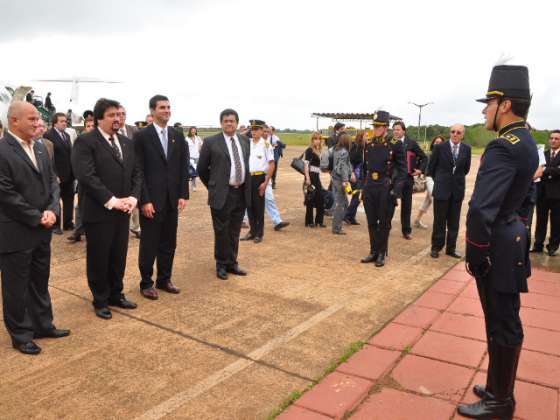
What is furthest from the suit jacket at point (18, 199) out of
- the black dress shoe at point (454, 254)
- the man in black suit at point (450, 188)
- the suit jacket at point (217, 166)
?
the black dress shoe at point (454, 254)

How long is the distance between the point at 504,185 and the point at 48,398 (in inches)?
121

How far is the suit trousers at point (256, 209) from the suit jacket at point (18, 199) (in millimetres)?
4155

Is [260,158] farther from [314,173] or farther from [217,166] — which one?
[217,166]

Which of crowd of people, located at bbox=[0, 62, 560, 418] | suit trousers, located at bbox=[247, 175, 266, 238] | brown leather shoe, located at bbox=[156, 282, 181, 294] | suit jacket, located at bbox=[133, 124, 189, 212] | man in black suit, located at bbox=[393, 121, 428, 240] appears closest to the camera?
crowd of people, located at bbox=[0, 62, 560, 418]

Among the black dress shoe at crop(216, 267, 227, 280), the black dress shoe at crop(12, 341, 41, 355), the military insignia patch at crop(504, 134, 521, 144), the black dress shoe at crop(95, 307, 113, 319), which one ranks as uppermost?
the military insignia patch at crop(504, 134, 521, 144)

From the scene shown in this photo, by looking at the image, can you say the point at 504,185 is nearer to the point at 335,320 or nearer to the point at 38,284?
the point at 335,320

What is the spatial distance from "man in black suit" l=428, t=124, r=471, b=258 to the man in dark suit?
386 centimetres

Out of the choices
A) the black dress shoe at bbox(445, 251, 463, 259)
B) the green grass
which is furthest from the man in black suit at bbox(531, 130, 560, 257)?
the green grass

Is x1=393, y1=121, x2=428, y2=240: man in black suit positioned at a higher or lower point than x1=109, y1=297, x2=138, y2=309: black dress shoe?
higher

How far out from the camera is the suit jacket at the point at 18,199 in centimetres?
362

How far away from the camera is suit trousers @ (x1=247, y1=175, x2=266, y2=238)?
7.75m

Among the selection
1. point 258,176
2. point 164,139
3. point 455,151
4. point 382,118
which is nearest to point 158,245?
point 164,139

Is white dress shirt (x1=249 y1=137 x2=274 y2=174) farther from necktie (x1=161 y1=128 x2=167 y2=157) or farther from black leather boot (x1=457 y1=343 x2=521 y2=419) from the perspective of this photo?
black leather boot (x1=457 y1=343 x2=521 y2=419)

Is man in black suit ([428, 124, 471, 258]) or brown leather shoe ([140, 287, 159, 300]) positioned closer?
brown leather shoe ([140, 287, 159, 300])
